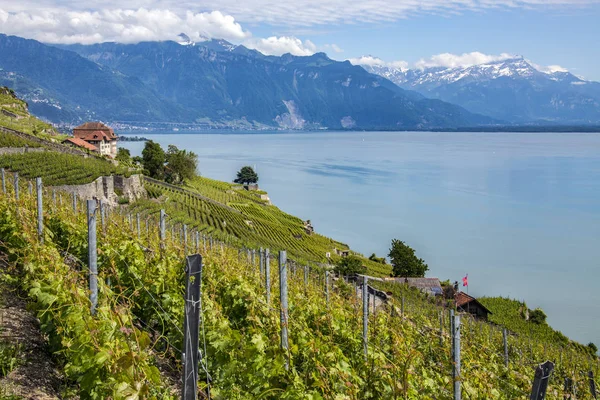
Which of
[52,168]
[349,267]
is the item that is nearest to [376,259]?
[349,267]

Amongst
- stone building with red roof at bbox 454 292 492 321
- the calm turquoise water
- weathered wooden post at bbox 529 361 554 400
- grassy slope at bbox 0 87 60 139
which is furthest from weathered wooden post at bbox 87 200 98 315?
grassy slope at bbox 0 87 60 139

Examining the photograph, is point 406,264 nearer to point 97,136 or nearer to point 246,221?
point 246,221

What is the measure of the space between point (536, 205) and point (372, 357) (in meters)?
72.9

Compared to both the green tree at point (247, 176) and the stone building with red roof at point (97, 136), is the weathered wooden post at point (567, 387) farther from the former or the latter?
the green tree at point (247, 176)

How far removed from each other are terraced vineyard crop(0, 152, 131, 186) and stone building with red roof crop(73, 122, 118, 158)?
108 feet

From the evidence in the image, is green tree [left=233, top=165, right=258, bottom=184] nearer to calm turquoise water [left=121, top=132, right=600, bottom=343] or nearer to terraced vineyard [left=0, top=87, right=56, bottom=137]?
calm turquoise water [left=121, top=132, right=600, bottom=343]

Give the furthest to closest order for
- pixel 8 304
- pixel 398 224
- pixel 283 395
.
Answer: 1. pixel 398 224
2. pixel 8 304
3. pixel 283 395

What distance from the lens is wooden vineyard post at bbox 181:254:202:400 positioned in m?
2.96

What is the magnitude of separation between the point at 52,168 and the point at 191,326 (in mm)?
35437

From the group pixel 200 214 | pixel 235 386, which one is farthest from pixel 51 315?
pixel 200 214

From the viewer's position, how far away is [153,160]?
210 ft

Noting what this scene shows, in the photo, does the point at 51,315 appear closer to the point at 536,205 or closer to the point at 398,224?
the point at 398,224

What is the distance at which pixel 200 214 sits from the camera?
43906 mm

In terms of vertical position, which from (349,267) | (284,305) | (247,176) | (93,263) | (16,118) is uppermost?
(16,118)
